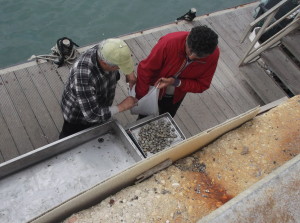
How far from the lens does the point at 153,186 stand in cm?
257

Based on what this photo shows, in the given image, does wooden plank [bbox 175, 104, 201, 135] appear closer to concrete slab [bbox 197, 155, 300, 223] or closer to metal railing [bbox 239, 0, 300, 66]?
metal railing [bbox 239, 0, 300, 66]

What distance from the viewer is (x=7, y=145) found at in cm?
418

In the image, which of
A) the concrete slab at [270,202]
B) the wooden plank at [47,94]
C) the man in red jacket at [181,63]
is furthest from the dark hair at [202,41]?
the wooden plank at [47,94]

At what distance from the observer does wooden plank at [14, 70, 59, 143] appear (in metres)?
4.42

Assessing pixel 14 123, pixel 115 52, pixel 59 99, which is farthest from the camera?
pixel 59 99

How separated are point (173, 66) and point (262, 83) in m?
2.95

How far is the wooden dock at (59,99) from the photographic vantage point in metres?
4.36

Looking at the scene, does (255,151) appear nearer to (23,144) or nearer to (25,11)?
(23,144)

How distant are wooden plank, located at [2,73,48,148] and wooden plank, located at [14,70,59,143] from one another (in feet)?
0.17

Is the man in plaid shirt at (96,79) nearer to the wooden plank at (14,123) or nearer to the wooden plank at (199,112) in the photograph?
the wooden plank at (14,123)

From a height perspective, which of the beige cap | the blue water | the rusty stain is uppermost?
the blue water

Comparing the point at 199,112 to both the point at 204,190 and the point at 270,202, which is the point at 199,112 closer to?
the point at 204,190

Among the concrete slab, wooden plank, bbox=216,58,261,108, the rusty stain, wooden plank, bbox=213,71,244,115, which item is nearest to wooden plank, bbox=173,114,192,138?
wooden plank, bbox=213,71,244,115

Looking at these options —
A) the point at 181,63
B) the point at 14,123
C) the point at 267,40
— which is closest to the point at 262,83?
the point at 267,40
